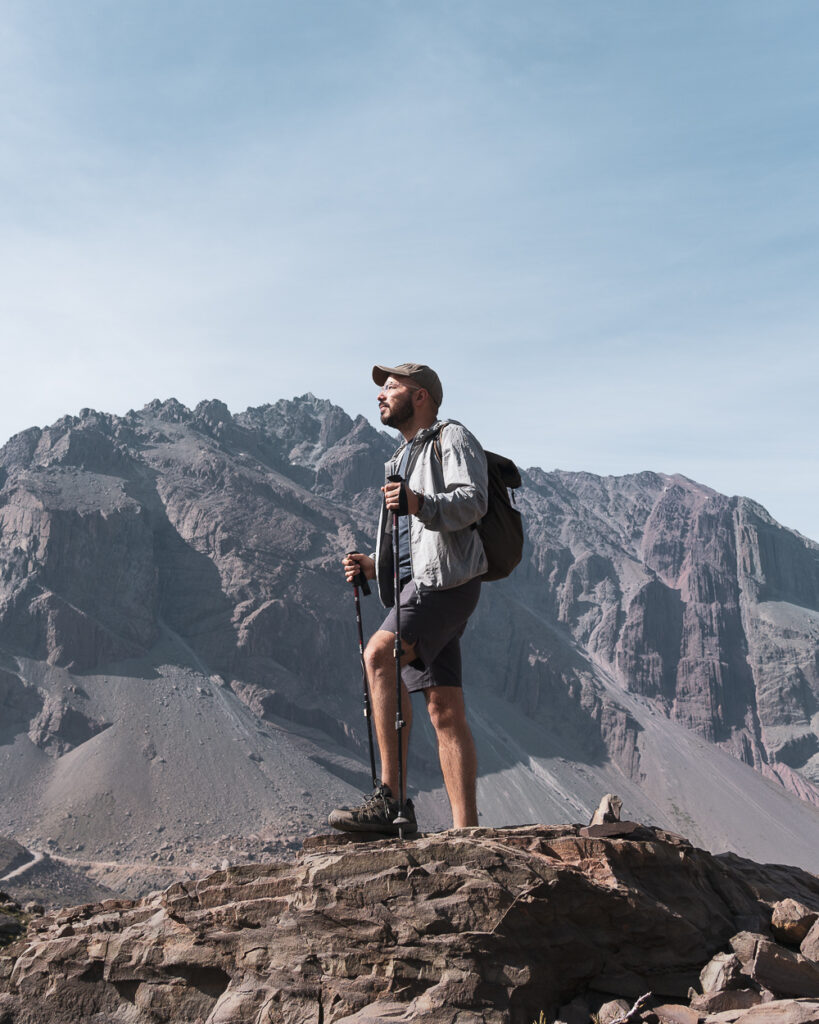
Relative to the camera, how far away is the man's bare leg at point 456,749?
6.84 meters

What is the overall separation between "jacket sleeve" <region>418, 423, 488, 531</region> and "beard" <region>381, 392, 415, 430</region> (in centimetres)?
49

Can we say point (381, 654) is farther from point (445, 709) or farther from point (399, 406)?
point (399, 406)

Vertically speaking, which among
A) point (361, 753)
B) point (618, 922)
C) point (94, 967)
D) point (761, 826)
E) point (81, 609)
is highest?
point (81, 609)

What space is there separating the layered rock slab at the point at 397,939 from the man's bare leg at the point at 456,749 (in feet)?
1.01

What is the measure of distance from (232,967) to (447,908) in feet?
4.94

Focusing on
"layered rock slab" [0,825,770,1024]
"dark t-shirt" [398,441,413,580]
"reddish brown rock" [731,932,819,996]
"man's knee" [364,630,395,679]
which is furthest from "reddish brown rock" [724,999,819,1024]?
"dark t-shirt" [398,441,413,580]

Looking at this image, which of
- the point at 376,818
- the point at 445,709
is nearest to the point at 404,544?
the point at 445,709

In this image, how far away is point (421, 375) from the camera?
7.38 meters

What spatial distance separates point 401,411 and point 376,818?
3263mm

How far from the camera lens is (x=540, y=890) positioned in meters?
5.66

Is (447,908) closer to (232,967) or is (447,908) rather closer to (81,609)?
(232,967)

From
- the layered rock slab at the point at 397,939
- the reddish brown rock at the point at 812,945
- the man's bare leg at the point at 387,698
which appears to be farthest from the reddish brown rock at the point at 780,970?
the man's bare leg at the point at 387,698

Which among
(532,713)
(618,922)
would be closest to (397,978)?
(618,922)

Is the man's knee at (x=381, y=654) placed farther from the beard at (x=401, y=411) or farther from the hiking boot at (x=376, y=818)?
the beard at (x=401, y=411)
